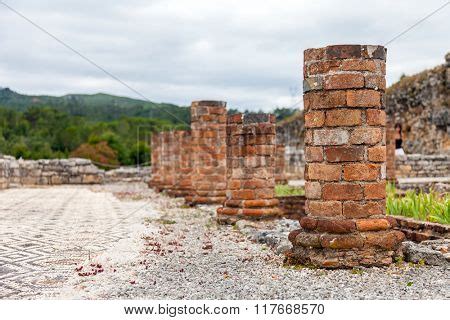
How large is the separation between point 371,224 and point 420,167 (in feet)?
64.2

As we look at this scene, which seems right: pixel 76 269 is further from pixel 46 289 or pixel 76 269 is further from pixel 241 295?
pixel 241 295

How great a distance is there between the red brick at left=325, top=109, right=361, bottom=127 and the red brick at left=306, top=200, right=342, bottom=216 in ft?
3.07

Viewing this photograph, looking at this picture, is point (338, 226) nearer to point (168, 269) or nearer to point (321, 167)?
point (321, 167)

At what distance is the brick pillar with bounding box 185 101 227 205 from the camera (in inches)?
586

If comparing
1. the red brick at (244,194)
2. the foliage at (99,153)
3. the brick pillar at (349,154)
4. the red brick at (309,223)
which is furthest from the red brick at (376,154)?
the foliage at (99,153)

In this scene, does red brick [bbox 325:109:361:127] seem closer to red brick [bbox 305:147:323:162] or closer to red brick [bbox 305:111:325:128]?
red brick [bbox 305:111:325:128]

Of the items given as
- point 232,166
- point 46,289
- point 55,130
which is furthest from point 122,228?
point 55,130

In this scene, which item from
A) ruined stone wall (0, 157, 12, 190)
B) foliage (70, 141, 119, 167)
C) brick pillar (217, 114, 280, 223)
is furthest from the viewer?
foliage (70, 141, 119, 167)

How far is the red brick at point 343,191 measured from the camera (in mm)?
6957

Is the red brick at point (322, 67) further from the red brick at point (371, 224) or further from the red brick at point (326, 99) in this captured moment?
the red brick at point (371, 224)

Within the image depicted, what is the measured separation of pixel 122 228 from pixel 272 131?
338 cm

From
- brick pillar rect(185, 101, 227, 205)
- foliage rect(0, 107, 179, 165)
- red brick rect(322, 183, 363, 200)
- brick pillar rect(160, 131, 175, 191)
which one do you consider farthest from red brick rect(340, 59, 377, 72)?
foliage rect(0, 107, 179, 165)

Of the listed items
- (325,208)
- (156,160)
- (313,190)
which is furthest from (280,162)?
(325,208)

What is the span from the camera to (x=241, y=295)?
18.4ft
